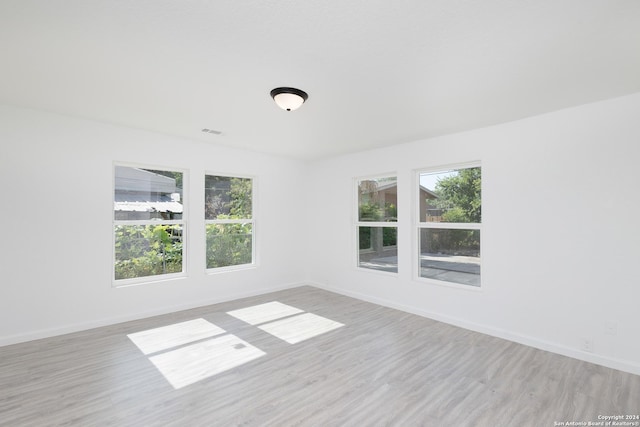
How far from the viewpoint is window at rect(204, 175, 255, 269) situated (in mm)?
4887

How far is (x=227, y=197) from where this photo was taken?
16.7ft

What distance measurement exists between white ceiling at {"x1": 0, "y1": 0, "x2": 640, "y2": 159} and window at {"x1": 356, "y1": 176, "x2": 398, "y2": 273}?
156 cm

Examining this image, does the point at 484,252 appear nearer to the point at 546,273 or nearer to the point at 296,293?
the point at 546,273

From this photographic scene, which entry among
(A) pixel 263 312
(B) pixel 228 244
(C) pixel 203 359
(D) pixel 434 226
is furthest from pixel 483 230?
(B) pixel 228 244

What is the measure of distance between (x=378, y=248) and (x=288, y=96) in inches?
121

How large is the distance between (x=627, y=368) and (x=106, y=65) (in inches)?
199

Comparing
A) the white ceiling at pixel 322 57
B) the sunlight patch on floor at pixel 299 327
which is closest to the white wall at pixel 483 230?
the white ceiling at pixel 322 57

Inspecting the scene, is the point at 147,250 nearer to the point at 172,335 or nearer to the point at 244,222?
the point at 172,335

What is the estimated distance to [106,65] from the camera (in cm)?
235

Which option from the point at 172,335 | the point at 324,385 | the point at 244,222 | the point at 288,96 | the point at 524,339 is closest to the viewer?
the point at 324,385

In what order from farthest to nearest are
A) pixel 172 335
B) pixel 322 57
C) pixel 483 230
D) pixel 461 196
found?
pixel 461 196, pixel 483 230, pixel 172 335, pixel 322 57

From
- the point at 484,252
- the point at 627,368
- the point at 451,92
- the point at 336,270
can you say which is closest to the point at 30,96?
the point at 451,92

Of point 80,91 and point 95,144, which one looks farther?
point 95,144

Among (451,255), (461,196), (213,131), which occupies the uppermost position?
(213,131)
